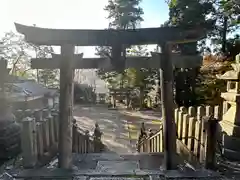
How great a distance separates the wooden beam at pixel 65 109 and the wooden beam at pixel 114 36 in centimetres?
19

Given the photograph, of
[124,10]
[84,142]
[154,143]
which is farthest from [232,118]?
[124,10]

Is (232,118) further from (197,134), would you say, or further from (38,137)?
(38,137)

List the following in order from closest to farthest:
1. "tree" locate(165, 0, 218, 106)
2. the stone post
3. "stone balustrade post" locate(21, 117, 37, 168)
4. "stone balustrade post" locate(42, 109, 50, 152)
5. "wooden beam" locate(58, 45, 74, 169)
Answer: "stone balustrade post" locate(21, 117, 37, 168)
"wooden beam" locate(58, 45, 74, 169)
"stone balustrade post" locate(42, 109, 50, 152)
the stone post
"tree" locate(165, 0, 218, 106)

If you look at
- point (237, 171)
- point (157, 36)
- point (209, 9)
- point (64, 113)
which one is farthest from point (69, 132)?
point (209, 9)

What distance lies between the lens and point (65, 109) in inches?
163

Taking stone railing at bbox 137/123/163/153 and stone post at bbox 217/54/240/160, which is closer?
stone post at bbox 217/54/240/160

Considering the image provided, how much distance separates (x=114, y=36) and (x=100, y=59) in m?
0.44

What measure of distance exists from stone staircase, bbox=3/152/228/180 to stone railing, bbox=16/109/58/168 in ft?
0.57

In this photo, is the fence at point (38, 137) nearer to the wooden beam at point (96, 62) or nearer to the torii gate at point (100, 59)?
the torii gate at point (100, 59)

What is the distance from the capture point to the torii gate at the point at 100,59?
4039mm

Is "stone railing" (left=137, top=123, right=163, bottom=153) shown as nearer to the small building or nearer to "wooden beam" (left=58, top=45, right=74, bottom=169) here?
"wooden beam" (left=58, top=45, right=74, bottom=169)

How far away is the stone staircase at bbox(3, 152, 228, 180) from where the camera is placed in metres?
3.76

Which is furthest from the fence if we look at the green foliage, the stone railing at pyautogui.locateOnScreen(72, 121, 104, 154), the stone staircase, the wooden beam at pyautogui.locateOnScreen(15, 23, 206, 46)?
the green foliage

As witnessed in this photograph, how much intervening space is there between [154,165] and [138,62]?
177 centimetres
